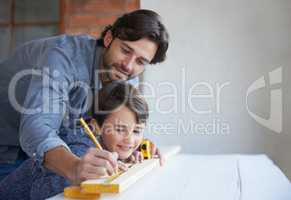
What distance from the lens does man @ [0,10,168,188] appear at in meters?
0.93

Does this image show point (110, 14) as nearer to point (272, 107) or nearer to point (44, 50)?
point (272, 107)

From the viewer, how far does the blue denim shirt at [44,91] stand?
2.88ft

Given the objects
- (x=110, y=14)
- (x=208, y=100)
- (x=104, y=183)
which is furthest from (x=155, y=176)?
(x=110, y=14)

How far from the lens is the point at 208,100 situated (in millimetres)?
2227

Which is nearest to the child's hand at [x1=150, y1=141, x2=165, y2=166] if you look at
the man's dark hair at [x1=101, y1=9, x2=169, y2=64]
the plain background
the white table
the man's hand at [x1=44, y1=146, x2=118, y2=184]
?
the white table

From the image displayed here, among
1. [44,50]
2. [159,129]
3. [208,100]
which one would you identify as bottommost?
[159,129]

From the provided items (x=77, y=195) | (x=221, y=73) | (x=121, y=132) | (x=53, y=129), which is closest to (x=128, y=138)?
(x=121, y=132)

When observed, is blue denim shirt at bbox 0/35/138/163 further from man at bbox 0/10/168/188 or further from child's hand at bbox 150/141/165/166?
child's hand at bbox 150/141/165/166

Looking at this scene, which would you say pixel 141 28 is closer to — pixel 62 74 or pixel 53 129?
pixel 62 74

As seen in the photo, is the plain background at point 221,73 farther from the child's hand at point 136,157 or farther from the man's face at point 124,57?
the child's hand at point 136,157

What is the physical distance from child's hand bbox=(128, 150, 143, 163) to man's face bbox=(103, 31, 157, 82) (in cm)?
23

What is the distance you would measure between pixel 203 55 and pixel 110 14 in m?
0.55

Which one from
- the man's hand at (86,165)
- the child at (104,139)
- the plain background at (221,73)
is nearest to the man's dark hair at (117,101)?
the child at (104,139)

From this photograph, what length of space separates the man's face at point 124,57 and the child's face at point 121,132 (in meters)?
0.15
